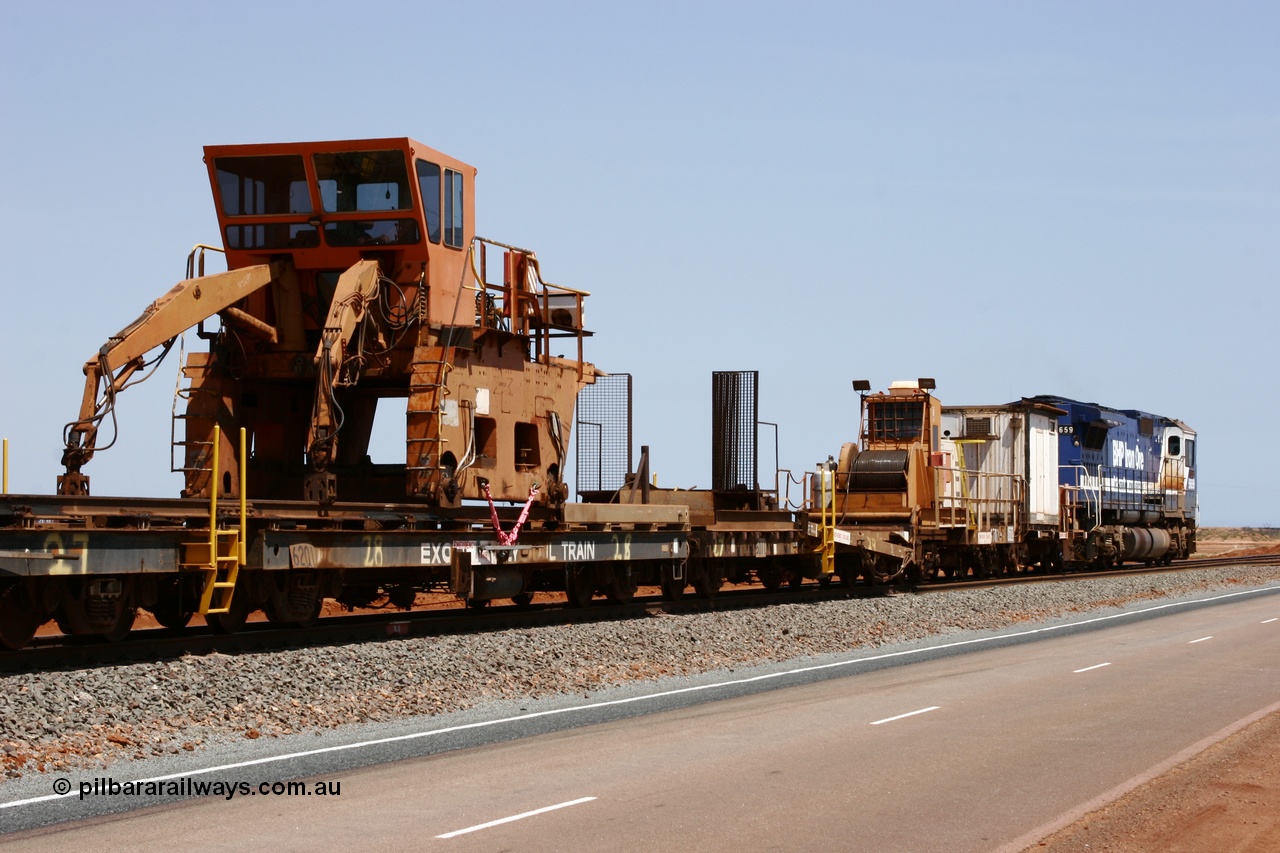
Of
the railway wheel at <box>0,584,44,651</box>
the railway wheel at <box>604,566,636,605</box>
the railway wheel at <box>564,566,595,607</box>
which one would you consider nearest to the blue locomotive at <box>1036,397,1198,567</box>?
the railway wheel at <box>604,566,636,605</box>

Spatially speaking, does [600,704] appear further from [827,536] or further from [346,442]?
[827,536]

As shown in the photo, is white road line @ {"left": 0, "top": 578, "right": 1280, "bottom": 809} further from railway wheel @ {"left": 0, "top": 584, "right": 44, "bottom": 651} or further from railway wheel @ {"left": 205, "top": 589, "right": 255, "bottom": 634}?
railway wheel @ {"left": 205, "top": 589, "right": 255, "bottom": 634}

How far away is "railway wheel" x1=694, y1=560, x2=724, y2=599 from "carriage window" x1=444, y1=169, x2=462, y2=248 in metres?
6.95

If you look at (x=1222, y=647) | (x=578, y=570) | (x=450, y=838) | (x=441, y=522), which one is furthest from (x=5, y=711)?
(x=1222, y=647)

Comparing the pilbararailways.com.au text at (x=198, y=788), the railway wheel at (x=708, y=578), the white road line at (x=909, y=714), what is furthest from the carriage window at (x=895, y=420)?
the pilbararailways.com.au text at (x=198, y=788)

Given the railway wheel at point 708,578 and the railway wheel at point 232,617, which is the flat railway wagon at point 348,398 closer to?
the railway wheel at point 232,617

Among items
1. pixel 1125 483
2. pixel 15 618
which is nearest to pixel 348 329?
pixel 15 618

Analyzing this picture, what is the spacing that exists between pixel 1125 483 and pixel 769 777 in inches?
1309

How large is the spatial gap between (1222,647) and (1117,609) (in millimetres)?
6299

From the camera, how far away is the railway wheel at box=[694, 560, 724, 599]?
814 inches

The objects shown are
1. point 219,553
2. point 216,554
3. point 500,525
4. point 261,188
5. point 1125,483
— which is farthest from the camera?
point 1125,483

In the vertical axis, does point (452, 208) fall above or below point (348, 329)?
above

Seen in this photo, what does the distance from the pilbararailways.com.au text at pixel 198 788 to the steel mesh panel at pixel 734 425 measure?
13.6 m

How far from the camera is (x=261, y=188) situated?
15.4m
